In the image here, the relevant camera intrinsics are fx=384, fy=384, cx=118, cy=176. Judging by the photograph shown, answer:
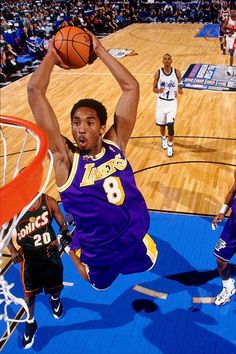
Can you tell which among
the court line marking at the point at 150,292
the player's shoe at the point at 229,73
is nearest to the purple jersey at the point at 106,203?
the court line marking at the point at 150,292

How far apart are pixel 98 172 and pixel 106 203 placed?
22 cm

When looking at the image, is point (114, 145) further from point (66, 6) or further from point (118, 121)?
point (66, 6)

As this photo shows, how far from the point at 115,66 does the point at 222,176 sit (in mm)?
4171

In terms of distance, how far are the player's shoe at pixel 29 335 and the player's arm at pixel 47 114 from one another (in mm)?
1762

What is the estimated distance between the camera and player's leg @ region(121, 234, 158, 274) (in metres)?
2.92

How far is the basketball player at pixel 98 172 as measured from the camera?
8.50 feet

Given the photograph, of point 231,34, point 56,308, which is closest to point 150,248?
point 56,308

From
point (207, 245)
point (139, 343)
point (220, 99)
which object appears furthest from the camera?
point (220, 99)

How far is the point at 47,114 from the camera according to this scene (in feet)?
8.47

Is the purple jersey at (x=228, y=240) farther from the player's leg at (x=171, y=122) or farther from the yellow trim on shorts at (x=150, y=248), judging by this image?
the player's leg at (x=171, y=122)

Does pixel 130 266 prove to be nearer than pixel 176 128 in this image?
Yes

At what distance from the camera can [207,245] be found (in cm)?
482

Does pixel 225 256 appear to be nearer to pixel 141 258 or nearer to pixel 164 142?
pixel 141 258

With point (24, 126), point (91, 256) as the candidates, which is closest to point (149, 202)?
point (91, 256)
